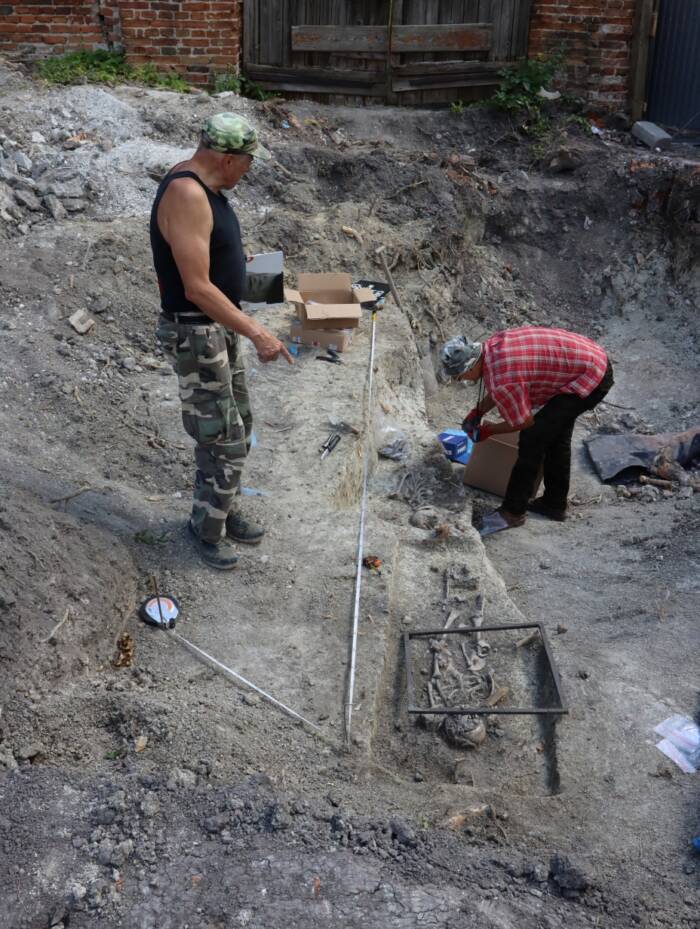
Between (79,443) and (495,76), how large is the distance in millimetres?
7579

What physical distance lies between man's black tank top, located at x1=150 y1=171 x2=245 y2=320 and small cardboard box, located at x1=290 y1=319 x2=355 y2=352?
276 cm

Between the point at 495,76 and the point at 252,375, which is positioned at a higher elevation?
the point at 495,76

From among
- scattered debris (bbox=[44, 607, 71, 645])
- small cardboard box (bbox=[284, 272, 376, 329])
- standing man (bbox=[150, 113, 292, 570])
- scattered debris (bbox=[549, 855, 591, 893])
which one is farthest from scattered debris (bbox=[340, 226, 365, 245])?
scattered debris (bbox=[549, 855, 591, 893])

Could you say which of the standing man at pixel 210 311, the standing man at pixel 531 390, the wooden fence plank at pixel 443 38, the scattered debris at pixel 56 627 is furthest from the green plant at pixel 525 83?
the scattered debris at pixel 56 627

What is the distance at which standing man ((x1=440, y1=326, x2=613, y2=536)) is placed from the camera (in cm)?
554

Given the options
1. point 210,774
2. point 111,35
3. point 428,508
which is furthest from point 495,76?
point 210,774

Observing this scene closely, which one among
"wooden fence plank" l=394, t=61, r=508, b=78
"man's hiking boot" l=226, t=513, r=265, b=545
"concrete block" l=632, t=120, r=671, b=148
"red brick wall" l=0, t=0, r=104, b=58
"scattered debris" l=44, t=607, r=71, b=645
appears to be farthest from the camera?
"wooden fence plank" l=394, t=61, r=508, b=78

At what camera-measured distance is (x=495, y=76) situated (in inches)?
416

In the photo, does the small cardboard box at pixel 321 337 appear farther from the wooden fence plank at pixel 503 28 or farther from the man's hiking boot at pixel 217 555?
the wooden fence plank at pixel 503 28

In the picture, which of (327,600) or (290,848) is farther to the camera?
(327,600)

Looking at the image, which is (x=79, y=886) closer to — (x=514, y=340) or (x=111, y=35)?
(x=514, y=340)

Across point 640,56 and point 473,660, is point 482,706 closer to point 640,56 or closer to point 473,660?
point 473,660

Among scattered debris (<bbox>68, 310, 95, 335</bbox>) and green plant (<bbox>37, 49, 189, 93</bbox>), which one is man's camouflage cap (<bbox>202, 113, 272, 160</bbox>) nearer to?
scattered debris (<bbox>68, 310, 95, 335</bbox>)

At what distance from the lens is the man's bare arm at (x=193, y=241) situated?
3.85 meters
